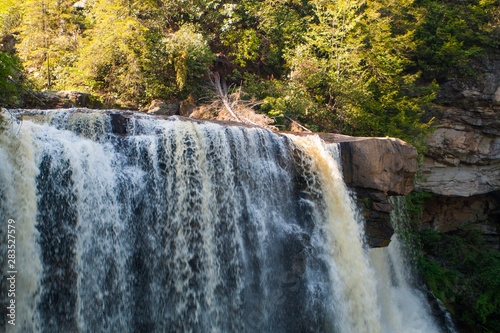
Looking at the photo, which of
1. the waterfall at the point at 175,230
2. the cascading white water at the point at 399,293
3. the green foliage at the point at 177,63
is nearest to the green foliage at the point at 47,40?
the green foliage at the point at 177,63

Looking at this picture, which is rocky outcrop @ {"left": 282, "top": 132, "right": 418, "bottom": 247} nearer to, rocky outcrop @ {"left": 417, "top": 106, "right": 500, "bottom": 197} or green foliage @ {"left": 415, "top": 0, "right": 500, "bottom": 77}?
rocky outcrop @ {"left": 417, "top": 106, "right": 500, "bottom": 197}

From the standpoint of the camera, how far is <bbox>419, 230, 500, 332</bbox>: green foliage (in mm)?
9203

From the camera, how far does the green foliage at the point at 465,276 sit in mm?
9203

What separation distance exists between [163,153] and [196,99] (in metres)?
5.58

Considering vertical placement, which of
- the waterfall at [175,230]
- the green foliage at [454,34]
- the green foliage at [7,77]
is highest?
the green foliage at [454,34]

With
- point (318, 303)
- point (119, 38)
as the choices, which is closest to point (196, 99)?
point (119, 38)

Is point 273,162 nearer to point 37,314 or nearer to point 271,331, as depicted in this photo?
point 271,331

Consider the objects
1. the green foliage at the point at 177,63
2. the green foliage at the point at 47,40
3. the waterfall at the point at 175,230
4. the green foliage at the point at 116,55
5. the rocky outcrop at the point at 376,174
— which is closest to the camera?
the waterfall at the point at 175,230

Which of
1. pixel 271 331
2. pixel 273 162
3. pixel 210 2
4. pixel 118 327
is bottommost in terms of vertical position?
pixel 271 331

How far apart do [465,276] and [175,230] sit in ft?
29.6

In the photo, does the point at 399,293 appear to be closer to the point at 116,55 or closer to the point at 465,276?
the point at 465,276

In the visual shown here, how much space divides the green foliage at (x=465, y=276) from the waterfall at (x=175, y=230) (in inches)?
165

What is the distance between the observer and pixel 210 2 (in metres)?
12.5

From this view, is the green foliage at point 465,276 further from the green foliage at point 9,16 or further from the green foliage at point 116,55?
the green foliage at point 9,16
